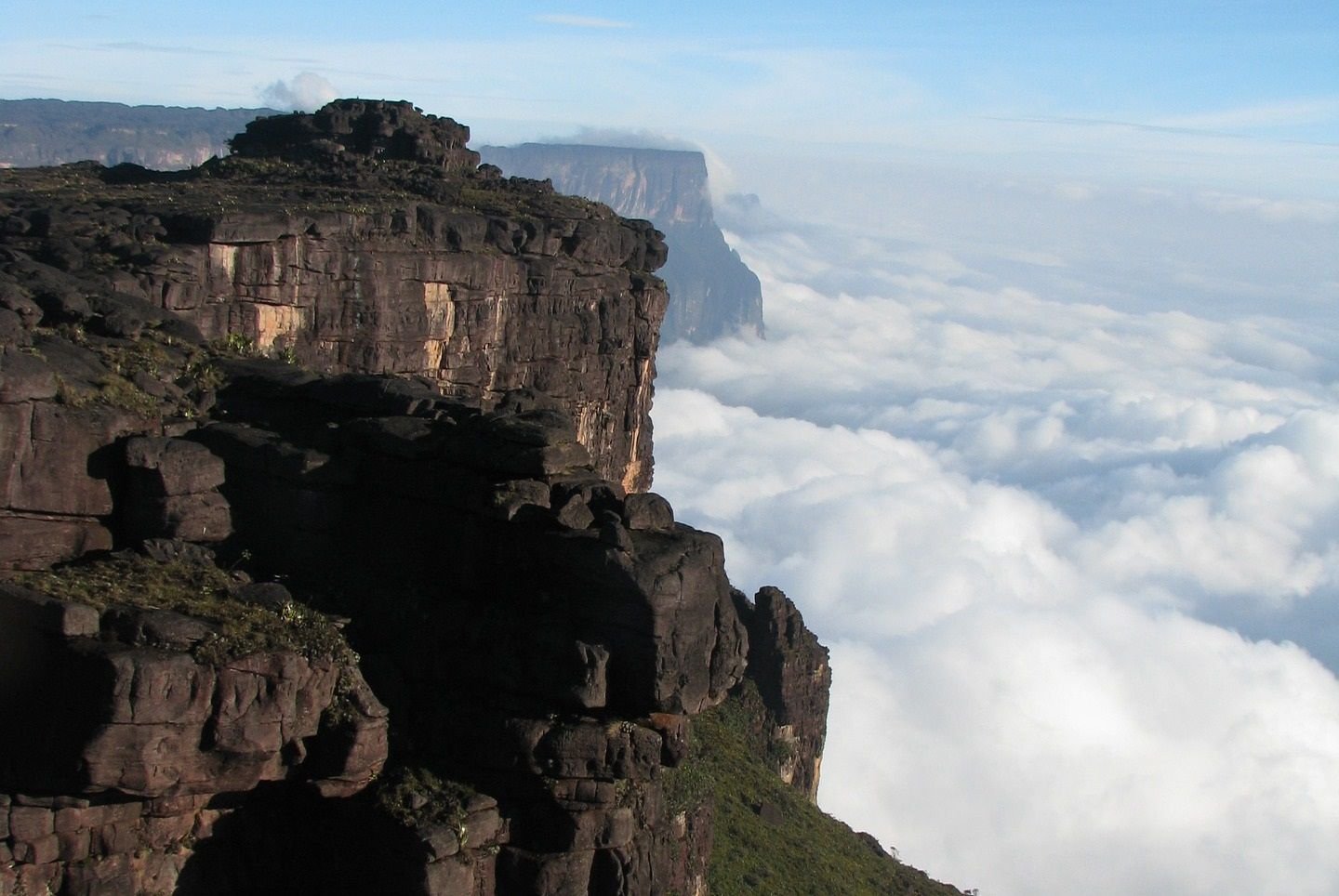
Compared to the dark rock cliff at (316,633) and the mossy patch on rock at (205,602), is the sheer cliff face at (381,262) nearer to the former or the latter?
the dark rock cliff at (316,633)

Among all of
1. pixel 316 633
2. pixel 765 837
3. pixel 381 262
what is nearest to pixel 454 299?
pixel 381 262

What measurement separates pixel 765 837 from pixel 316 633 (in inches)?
1088

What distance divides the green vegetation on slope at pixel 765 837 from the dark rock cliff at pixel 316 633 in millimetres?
8097

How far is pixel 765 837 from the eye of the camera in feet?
178

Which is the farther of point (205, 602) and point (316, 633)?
point (316, 633)

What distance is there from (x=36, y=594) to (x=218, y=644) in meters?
4.00

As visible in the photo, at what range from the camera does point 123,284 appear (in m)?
45.0

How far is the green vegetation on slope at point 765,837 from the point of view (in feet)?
163

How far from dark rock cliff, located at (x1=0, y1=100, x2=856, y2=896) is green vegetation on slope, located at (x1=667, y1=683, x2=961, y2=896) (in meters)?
8.10

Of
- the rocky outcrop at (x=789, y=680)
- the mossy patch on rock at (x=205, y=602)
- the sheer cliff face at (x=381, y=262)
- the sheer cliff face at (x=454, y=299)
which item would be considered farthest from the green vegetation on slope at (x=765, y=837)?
the sheer cliff face at (x=381, y=262)

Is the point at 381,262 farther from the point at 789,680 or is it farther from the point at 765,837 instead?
the point at 789,680

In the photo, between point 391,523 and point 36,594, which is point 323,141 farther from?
point 36,594

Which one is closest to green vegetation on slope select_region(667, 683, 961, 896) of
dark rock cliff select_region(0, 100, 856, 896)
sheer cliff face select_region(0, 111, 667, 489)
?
dark rock cliff select_region(0, 100, 856, 896)

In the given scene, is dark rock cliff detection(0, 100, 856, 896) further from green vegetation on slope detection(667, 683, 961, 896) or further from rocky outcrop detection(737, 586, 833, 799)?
rocky outcrop detection(737, 586, 833, 799)
